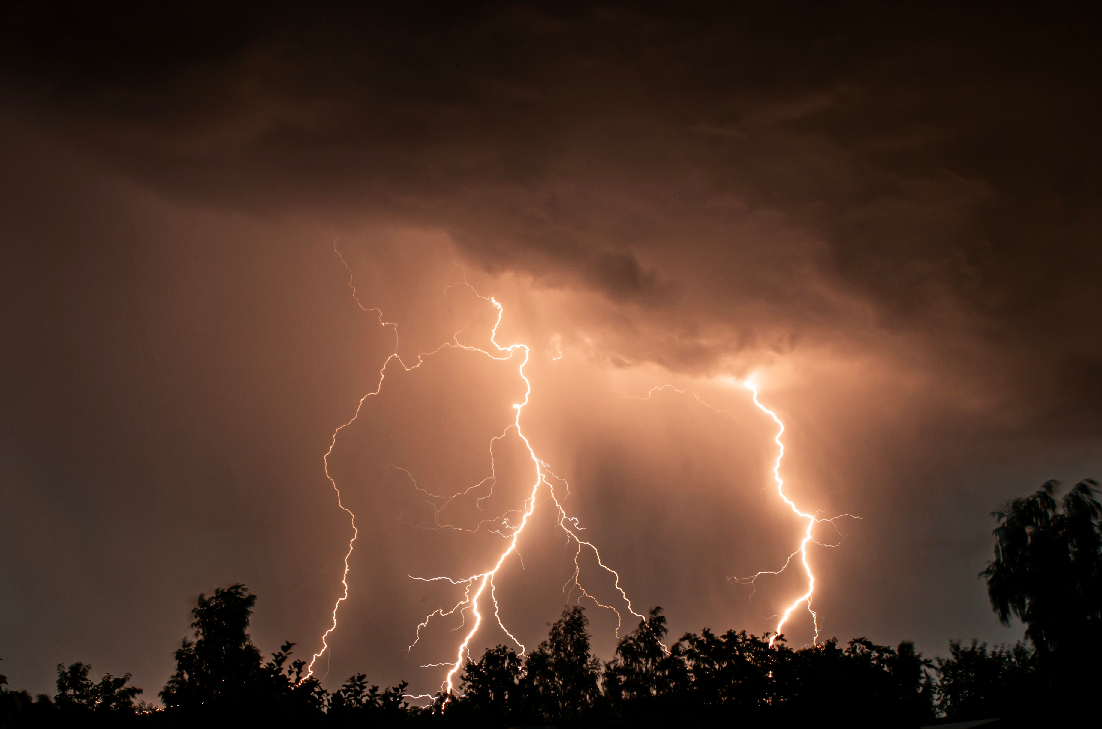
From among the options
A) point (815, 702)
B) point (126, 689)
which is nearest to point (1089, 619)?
point (815, 702)

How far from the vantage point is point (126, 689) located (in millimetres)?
22078

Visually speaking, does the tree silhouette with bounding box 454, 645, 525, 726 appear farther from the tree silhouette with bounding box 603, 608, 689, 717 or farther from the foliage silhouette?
the foliage silhouette

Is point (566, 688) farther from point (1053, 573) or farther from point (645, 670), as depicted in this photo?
point (1053, 573)

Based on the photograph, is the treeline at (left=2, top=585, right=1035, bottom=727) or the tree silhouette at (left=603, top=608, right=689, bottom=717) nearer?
the treeline at (left=2, top=585, right=1035, bottom=727)

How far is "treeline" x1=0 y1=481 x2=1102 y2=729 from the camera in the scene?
70.5 feet

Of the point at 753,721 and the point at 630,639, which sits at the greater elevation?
the point at 630,639

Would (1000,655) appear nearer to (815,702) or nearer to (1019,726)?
(815,702)

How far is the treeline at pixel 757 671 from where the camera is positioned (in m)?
21.5

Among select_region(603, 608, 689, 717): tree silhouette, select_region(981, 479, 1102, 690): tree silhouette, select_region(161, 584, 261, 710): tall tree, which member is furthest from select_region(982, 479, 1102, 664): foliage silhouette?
select_region(161, 584, 261, 710): tall tree

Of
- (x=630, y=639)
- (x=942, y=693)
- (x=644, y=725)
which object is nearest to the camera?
(x=644, y=725)

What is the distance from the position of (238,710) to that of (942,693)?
135ft

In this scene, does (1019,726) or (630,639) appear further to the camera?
(630,639)

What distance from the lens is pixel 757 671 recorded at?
2450cm

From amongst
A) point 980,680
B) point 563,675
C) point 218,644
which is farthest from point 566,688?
point 980,680
